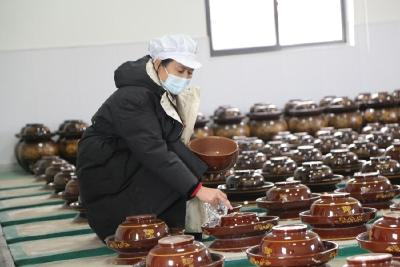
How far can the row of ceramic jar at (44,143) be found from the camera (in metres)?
8.30

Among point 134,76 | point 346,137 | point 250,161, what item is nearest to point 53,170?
point 250,161

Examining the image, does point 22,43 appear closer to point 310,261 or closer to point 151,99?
point 151,99

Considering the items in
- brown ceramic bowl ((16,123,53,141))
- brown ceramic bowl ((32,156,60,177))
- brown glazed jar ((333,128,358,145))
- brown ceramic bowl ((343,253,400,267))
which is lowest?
brown ceramic bowl ((32,156,60,177))

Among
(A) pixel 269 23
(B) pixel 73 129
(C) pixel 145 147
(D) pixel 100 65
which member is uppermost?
(A) pixel 269 23

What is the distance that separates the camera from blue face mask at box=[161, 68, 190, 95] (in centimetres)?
374

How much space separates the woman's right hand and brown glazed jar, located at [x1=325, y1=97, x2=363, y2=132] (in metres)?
5.67

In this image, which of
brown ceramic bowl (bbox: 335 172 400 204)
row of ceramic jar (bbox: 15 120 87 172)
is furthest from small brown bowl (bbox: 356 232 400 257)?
row of ceramic jar (bbox: 15 120 87 172)

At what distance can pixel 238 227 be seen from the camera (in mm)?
3469

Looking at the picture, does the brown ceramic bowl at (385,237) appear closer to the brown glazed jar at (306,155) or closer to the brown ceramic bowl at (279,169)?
the brown ceramic bowl at (279,169)

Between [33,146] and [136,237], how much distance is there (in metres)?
5.11

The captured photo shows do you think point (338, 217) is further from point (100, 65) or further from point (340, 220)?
point (100, 65)

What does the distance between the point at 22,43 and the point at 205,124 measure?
199cm

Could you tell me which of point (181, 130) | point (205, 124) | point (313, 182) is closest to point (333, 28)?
point (205, 124)

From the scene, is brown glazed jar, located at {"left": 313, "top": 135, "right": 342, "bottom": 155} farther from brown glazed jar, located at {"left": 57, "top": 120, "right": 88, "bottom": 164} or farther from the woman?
brown glazed jar, located at {"left": 57, "top": 120, "right": 88, "bottom": 164}
